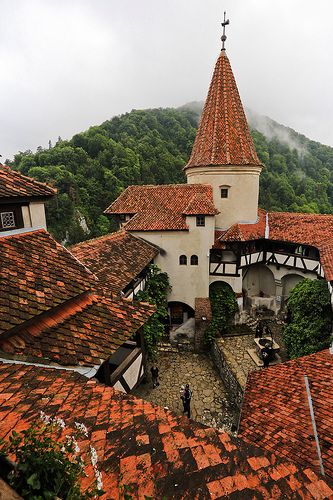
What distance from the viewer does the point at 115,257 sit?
13.1 metres

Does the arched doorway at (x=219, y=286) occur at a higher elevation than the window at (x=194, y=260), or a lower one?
lower

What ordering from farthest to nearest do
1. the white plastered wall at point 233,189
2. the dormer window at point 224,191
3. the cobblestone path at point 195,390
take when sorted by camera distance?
the dormer window at point 224,191 < the white plastered wall at point 233,189 < the cobblestone path at point 195,390

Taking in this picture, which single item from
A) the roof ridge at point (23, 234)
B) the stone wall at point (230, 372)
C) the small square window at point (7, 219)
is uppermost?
the small square window at point (7, 219)

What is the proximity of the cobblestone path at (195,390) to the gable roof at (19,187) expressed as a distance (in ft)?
30.4

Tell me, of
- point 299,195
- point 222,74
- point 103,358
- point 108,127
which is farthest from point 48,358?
point 108,127

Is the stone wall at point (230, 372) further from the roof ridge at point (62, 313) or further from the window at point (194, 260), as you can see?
the roof ridge at point (62, 313)

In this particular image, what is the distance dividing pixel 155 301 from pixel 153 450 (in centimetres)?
1239

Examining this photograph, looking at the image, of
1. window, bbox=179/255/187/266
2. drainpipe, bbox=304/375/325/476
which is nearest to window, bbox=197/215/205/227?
window, bbox=179/255/187/266

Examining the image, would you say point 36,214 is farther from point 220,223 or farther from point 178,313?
point 220,223

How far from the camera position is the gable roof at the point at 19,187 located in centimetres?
630

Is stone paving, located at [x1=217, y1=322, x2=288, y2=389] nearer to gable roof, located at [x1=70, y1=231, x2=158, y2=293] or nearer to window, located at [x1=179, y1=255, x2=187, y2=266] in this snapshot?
window, located at [x1=179, y1=255, x2=187, y2=266]

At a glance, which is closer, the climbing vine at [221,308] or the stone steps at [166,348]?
the stone steps at [166,348]

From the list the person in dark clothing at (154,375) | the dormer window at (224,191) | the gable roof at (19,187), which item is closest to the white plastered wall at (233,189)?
the dormer window at (224,191)

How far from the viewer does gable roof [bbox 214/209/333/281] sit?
16822mm
